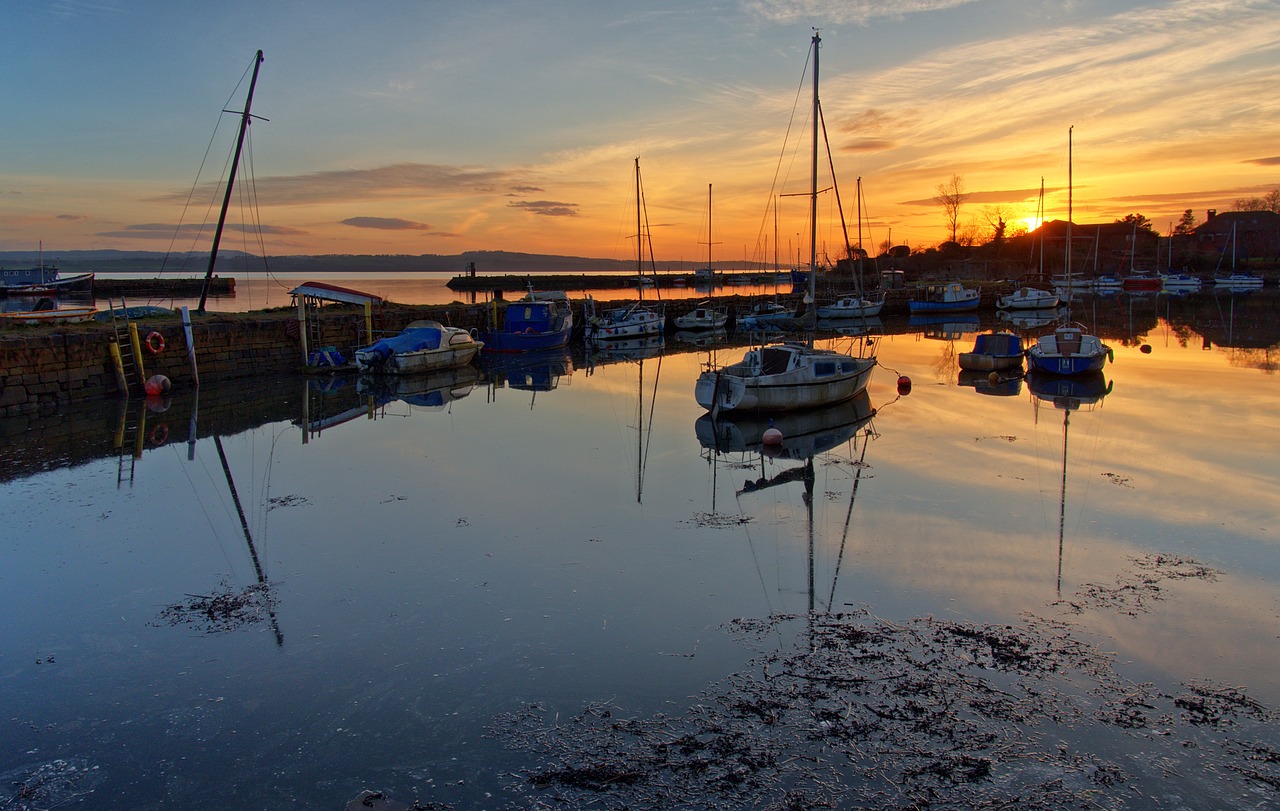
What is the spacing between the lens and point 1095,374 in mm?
24234

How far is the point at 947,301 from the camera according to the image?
5859cm

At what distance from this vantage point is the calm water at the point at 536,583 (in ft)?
18.0

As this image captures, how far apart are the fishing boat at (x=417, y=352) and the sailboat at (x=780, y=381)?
11.8m

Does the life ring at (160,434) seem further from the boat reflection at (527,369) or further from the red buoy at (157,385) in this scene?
the boat reflection at (527,369)

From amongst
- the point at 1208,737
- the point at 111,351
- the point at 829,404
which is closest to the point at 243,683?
the point at 1208,737

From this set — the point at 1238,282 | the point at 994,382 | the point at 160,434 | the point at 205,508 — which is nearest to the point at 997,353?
the point at 994,382

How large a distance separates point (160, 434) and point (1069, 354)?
78.4 ft

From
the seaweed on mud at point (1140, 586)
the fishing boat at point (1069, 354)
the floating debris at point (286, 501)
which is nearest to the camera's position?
the seaweed on mud at point (1140, 586)

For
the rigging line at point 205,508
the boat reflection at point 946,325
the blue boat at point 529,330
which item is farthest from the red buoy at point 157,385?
the boat reflection at point 946,325

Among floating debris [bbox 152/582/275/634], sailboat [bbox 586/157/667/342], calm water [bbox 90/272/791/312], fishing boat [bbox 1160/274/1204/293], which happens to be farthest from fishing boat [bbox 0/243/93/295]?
fishing boat [bbox 1160/274/1204/293]

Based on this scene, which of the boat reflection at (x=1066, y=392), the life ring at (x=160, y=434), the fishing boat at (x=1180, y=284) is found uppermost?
the fishing boat at (x=1180, y=284)

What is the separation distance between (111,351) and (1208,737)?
23942mm

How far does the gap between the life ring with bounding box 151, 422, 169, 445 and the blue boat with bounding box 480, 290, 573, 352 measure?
1739 cm

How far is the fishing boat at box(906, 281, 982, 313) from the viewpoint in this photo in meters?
57.8
